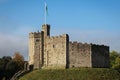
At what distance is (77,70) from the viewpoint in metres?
65.0

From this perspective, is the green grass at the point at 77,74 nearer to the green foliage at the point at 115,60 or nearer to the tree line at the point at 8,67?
the tree line at the point at 8,67

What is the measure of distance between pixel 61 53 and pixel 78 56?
2670 mm

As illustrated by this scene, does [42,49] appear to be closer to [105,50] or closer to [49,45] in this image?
[49,45]

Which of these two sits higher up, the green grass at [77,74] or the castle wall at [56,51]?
the castle wall at [56,51]

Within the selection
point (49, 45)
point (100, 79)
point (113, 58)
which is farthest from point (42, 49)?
point (113, 58)

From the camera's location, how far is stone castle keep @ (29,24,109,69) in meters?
66.8

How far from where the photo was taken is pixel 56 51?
222ft

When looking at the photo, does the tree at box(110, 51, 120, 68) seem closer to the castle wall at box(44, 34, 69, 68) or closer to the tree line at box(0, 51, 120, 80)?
the tree line at box(0, 51, 120, 80)

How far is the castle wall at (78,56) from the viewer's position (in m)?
66.7

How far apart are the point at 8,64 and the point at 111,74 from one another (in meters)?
22.9

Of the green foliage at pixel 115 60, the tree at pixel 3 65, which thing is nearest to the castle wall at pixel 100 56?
the green foliage at pixel 115 60

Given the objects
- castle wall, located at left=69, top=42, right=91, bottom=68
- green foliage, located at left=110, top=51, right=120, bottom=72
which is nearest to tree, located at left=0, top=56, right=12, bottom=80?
castle wall, located at left=69, top=42, right=91, bottom=68

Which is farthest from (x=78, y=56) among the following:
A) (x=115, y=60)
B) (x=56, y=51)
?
(x=115, y=60)

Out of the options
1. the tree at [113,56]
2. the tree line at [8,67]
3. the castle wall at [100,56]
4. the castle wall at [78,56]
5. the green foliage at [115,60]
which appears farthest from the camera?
the tree at [113,56]
